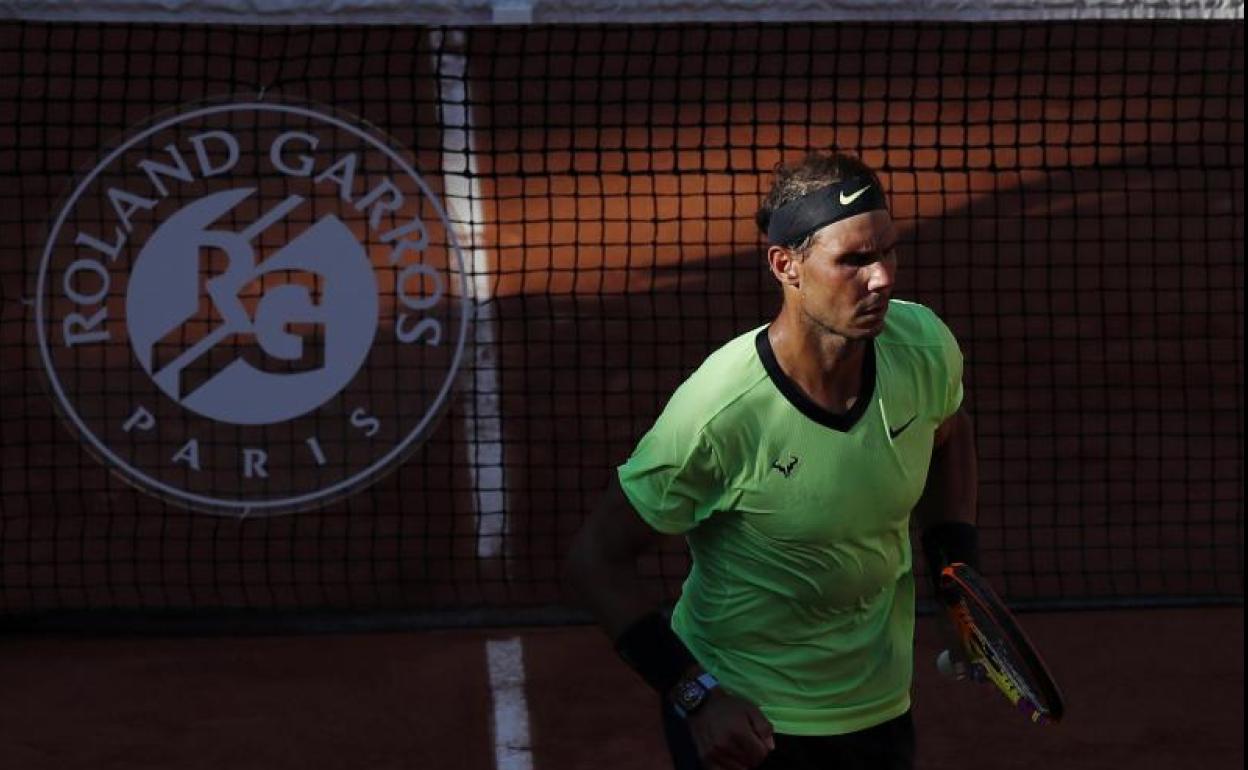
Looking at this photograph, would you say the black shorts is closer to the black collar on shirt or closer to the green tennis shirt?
the green tennis shirt

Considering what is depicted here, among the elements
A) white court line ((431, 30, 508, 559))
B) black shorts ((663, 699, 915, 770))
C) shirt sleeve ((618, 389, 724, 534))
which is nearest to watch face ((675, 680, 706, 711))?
black shorts ((663, 699, 915, 770))

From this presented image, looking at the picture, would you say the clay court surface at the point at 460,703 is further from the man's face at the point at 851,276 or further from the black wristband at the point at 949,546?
the man's face at the point at 851,276

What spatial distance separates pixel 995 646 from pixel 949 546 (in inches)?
9.7

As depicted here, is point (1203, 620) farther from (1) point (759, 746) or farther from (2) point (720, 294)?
(1) point (759, 746)

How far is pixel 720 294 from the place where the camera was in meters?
8.73

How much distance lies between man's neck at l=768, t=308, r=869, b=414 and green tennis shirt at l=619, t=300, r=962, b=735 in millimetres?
23

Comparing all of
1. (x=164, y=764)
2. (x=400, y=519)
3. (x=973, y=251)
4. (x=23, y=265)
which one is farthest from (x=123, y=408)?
(x=973, y=251)

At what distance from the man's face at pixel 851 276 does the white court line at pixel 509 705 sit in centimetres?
318

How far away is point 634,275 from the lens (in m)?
8.72

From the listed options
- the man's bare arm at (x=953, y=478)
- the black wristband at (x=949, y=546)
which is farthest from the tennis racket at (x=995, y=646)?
the man's bare arm at (x=953, y=478)

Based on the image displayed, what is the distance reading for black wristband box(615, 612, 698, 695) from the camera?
3414mm

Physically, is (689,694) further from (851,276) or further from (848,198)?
(848,198)

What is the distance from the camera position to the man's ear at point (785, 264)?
3.58m

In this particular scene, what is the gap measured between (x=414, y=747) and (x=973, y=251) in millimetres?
3757
